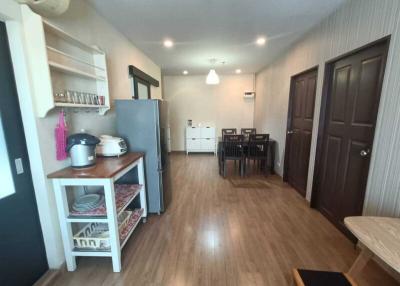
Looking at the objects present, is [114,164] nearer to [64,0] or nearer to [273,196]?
[64,0]

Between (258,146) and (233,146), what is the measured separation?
569mm

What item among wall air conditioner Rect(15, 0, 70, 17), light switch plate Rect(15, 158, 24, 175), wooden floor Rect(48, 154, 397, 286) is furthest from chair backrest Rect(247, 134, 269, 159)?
light switch plate Rect(15, 158, 24, 175)

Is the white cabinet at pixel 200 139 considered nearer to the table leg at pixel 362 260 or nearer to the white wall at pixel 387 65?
the white wall at pixel 387 65

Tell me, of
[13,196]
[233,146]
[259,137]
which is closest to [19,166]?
[13,196]

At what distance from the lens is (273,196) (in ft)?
10.0

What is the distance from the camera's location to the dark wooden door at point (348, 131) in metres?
1.74

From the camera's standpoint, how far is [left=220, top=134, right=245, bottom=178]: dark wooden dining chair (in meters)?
3.86

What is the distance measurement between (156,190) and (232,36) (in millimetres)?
2601

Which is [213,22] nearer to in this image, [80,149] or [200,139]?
[80,149]

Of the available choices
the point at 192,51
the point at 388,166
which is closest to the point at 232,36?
the point at 192,51

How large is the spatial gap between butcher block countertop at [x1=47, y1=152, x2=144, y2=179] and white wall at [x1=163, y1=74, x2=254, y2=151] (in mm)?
4422

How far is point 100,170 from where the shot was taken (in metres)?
1.58

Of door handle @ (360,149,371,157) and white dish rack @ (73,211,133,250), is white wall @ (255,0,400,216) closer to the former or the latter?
door handle @ (360,149,371,157)

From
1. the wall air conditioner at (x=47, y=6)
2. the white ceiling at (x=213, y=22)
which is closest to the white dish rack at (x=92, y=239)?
the wall air conditioner at (x=47, y=6)
